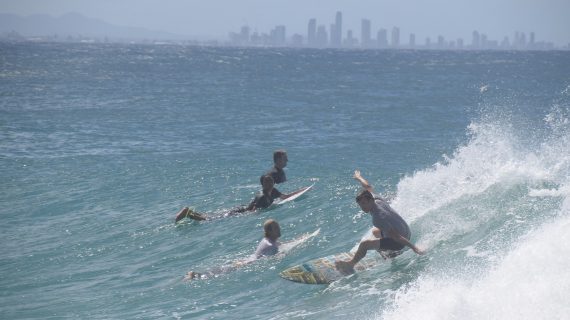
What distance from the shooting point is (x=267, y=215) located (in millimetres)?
18016

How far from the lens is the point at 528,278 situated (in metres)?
8.80

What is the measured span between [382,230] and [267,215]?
6536mm

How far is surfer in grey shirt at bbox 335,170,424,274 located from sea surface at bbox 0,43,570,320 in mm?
361

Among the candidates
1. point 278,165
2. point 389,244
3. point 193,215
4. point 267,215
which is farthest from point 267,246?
point 278,165

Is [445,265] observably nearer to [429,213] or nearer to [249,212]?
[429,213]

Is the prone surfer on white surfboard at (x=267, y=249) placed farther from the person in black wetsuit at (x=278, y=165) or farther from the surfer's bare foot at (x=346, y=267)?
the person in black wetsuit at (x=278, y=165)

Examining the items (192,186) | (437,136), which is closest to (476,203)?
(192,186)

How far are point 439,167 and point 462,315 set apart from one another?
10291mm

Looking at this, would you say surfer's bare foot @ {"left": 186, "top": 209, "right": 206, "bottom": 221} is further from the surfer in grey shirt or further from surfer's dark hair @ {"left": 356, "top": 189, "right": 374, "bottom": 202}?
surfer's dark hair @ {"left": 356, "top": 189, "right": 374, "bottom": 202}

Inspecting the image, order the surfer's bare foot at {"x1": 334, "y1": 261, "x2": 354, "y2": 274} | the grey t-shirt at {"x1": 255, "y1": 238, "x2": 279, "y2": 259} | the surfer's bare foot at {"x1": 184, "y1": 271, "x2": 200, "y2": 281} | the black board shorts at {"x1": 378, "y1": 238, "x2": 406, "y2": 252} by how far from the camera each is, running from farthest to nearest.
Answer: the grey t-shirt at {"x1": 255, "y1": 238, "x2": 279, "y2": 259} → the surfer's bare foot at {"x1": 184, "y1": 271, "x2": 200, "y2": 281} → the surfer's bare foot at {"x1": 334, "y1": 261, "x2": 354, "y2": 274} → the black board shorts at {"x1": 378, "y1": 238, "x2": 406, "y2": 252}

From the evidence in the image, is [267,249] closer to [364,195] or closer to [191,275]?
[191,275]

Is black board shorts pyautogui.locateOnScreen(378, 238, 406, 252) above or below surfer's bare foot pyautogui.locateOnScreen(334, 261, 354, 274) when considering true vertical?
above

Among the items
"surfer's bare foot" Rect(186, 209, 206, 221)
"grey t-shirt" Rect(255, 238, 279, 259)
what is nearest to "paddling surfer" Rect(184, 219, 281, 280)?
"grey t-shirt" Rect(255, 238, 279, 259)

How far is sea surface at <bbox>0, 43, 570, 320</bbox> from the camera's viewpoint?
10430mm
